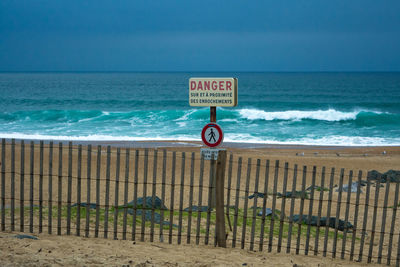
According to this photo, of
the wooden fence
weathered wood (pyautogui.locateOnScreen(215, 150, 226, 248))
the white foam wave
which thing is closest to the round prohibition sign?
weathered wood (pyautogui.locateOnScreen(215, 150, 226, 248))

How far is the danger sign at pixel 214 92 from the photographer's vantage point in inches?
258

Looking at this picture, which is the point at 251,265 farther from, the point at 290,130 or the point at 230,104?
the point at 290,130

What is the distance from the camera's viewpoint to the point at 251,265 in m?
6.05

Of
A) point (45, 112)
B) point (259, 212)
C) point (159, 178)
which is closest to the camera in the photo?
point (259, 212)

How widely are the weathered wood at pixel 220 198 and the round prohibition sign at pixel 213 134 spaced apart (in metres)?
0.17

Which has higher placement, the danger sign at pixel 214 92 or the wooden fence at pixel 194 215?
the danger sign at pixel 214 92

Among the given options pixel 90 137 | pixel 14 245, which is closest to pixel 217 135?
pixel 14 245

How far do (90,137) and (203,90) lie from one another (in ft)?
71.3

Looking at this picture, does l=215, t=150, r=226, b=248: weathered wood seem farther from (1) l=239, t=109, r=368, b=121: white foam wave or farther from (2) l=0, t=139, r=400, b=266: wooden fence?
(1) l=239, t=109, r=368, b=121: white foam wave

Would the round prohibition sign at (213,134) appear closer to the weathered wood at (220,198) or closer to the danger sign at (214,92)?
the weathered wood at (220,198)

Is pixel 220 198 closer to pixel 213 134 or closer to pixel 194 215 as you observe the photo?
pixel 213 134

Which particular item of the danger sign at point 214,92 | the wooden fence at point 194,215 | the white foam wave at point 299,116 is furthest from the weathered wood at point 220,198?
the white foam wave at point 299,116

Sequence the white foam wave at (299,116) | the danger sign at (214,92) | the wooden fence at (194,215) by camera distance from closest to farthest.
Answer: the danger sign at (214,92)
the wooden fence at (194,215)
the white foam wave at (299,116)

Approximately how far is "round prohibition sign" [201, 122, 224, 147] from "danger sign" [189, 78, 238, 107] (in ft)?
1.02
